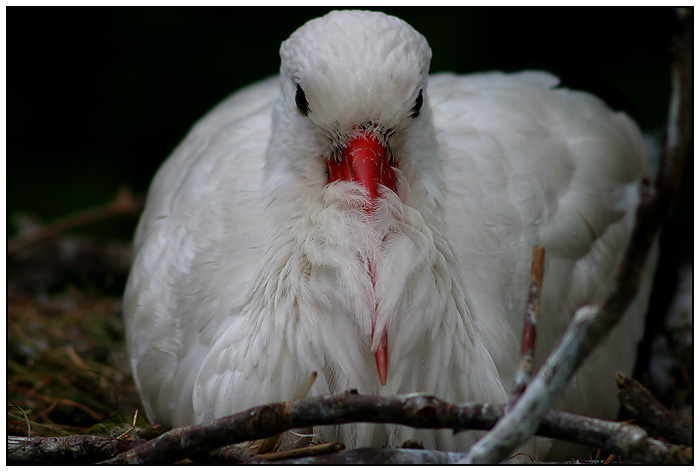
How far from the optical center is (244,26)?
11.9 ft

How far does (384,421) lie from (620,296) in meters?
0.40

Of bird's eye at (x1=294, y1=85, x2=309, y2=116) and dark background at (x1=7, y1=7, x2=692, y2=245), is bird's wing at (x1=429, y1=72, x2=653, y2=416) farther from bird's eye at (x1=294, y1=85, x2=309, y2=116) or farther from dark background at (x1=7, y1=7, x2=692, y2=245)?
dark background at (x1=7, y1=7, x2=692, y2=245)

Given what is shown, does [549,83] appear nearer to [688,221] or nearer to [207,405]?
[688,221]

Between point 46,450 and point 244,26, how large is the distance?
8.98 ft

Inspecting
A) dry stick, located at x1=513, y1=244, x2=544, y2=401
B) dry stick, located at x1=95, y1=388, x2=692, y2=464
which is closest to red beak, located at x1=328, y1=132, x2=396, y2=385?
dry stick, located at x1=95, y1=388, x2=692, y2=464

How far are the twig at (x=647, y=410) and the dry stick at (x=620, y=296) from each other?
0.15m

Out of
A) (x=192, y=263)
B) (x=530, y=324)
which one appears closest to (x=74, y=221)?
(x=192, y=263)

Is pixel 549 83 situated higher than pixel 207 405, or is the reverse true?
pixel 549 83

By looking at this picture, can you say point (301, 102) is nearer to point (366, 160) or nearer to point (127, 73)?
point (366, 160)

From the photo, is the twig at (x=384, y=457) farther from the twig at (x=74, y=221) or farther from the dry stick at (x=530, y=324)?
the twig at (x=74, y=221)

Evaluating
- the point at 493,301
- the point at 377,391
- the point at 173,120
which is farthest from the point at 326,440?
the point at 173,120

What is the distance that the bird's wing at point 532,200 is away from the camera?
64.6 inches

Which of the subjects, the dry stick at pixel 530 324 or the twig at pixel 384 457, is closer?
the dry stick at pixel 530 324

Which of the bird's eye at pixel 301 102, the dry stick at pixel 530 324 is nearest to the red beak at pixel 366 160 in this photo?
the bird's eye at pixel 301 102
